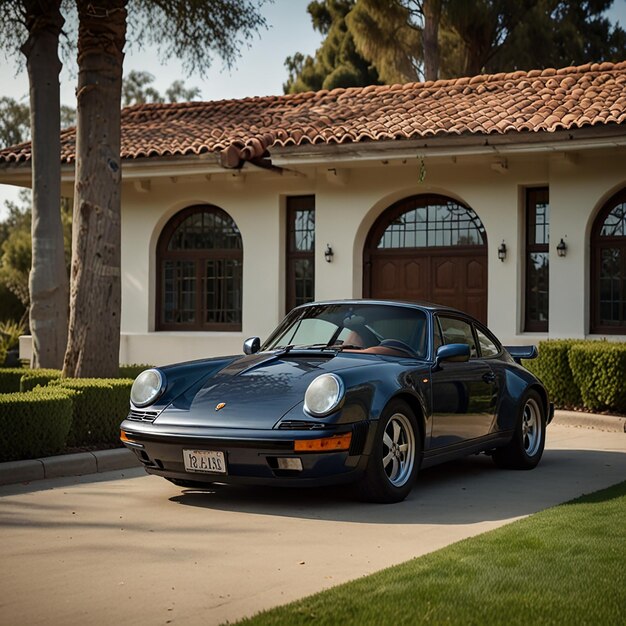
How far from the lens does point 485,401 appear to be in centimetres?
829

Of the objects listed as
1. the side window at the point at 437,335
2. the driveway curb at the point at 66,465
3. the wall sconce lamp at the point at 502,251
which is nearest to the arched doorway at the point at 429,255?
the wall sconce lamp at the point at 502,251

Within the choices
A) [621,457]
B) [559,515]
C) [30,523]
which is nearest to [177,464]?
[30,523]

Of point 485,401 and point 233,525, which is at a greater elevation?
point 485,401

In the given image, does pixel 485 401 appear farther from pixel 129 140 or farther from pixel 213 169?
pixel 129 140

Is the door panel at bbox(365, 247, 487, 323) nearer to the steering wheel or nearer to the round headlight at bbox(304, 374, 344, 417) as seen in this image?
the steering wheel

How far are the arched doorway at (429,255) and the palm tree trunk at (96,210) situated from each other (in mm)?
7204

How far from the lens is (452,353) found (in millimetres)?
7645

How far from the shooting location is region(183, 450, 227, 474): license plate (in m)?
6.66

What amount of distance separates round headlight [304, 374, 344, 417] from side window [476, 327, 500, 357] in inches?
93.8

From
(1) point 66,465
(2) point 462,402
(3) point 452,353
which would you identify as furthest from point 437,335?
(1) point 66,465

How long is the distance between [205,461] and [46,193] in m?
7.05

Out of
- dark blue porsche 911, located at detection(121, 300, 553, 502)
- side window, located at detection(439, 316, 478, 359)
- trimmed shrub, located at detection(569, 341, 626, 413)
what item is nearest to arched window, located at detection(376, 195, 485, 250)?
trimmed shrub, located at detection(569, 341, 626, 413)

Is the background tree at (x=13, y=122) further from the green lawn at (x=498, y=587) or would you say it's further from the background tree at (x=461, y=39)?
the green lawn at (x=498, y=587)

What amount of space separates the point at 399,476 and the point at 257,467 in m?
1.13
